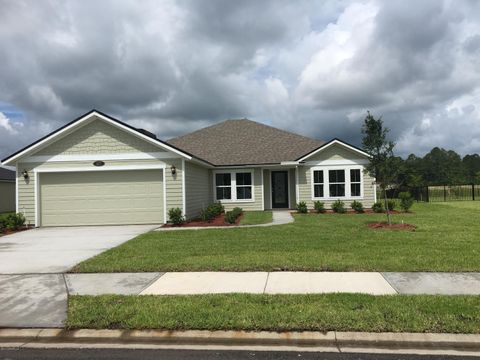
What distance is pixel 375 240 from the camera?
11070 millimetres

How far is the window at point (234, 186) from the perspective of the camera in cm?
2312

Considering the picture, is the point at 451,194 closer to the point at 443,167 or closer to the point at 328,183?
the point at 328,183

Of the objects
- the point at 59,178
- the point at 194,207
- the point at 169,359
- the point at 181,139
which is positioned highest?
the point at 181,139

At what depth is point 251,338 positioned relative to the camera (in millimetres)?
4848

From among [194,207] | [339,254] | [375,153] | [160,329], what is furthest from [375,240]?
[194,207]

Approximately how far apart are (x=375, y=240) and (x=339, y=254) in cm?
240

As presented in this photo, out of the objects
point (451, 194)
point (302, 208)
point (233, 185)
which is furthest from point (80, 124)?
point (451, 194)

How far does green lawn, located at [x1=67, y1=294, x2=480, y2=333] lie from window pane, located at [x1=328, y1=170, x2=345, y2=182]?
16.9m

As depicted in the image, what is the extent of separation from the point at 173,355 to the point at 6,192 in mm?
31355

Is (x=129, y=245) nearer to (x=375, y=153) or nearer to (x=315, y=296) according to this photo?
(x=315, y=296)

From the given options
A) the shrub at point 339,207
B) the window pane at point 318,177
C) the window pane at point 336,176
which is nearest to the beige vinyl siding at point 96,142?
the window pane at point 318,177

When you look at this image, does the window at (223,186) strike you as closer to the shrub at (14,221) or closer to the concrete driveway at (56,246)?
the concrete driveway at (56,246)

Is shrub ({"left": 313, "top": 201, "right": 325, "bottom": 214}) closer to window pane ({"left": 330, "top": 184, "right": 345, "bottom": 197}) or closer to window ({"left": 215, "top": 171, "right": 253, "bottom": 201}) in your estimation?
window pane ({"left": 330, "top": 184, "right": 345, "bottom": 197})

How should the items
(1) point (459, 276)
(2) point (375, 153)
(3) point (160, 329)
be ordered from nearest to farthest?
(3) point (160, 329), (1) point (459, 276), (2) point (375, 153)
